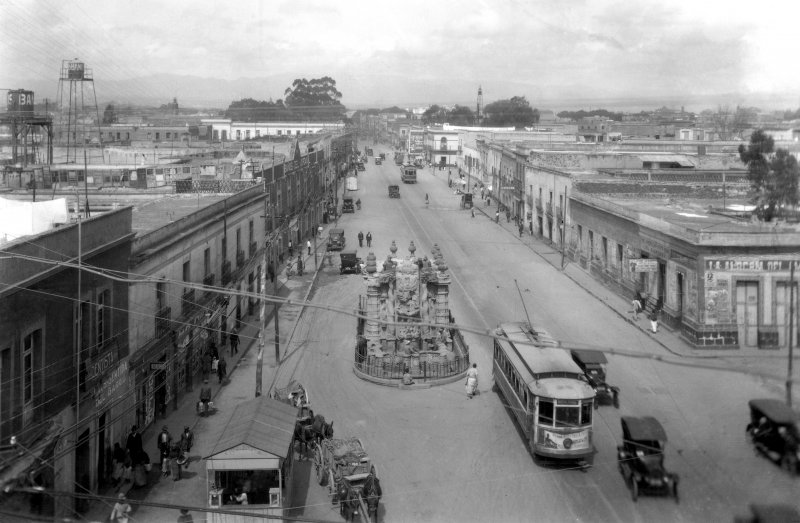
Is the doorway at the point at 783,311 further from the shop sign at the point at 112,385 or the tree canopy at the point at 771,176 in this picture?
the shop sign at the point at 112,385

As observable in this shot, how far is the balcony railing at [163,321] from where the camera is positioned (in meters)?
22.0

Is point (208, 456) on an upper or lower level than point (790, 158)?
lower

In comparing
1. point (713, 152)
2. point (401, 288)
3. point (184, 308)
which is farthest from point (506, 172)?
point (184, 308)

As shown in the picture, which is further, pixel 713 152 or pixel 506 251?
pixel 713 152

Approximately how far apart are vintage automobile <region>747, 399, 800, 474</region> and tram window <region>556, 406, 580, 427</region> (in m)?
5.05

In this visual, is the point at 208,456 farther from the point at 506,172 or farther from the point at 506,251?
the point at 506,172

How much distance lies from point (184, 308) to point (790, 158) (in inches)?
697

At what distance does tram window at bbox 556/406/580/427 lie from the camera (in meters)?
16.7

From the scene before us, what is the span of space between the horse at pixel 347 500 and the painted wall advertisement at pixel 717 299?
8.56 meters

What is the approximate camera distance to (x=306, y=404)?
69.8 feet

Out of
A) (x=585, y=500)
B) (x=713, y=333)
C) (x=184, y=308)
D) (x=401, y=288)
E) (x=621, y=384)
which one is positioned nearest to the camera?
(x=585, y=500)

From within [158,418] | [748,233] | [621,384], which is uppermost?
[748,233]

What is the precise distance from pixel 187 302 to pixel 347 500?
11.4m

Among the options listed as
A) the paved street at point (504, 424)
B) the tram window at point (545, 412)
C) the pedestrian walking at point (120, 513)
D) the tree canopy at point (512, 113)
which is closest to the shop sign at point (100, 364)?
the paved street at point (504, 424)
